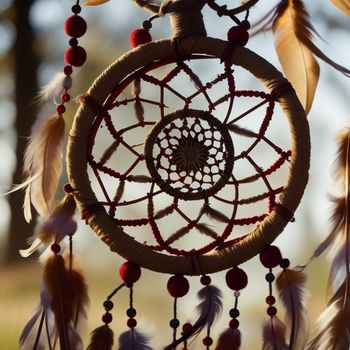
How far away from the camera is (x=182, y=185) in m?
0.78

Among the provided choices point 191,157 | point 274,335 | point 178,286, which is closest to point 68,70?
point 191,157

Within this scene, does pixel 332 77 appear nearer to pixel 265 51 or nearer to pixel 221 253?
pixel 265 51

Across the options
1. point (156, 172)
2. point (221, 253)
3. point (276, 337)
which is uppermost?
point (156, 172)

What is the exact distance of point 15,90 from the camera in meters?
0.98

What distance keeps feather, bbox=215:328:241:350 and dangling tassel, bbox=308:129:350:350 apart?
0.28 ft

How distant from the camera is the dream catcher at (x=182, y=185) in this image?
2.43ft

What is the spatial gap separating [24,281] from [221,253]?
33cm

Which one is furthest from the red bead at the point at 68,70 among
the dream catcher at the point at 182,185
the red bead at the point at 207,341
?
the red bead at the point at 207,341

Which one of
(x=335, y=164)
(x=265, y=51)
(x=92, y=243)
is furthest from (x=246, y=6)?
(x=92, y=243)

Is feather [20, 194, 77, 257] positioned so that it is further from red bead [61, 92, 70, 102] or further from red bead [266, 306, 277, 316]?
red bead [266, 306, 277, 316]

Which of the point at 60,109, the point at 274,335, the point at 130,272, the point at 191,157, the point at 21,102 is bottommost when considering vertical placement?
the point at 274,335

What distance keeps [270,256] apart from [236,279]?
0.16 ft

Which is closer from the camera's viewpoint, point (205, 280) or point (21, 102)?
point (205, 280)

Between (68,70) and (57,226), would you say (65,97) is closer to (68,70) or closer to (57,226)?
(68,70)
